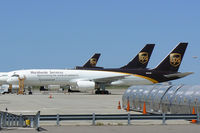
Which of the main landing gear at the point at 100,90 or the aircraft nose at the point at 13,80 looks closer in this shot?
the aircraft nose at the point at 13,80

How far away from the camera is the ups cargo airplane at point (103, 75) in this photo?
220ft

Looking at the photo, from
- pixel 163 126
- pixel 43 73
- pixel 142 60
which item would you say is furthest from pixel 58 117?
pixel 142 60

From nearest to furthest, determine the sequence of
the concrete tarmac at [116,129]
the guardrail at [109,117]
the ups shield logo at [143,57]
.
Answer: the concrete tarmac at [116,129] → the guardrail at [109,117] → the ups shield logo at [143,57]

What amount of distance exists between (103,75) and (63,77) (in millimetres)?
7158

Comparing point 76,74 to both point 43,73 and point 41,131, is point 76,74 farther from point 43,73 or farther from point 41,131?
point 41,131

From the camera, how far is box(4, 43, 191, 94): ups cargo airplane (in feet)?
220

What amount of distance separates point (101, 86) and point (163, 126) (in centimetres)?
5276

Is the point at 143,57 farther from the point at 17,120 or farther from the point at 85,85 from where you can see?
the point at 17,120

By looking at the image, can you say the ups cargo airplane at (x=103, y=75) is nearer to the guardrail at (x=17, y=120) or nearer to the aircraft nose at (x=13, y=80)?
the aircraft nose at (x=13, y=80)

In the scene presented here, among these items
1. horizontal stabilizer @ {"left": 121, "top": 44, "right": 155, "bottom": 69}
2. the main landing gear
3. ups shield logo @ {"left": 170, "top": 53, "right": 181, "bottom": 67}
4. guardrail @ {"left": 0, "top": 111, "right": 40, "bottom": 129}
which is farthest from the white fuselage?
guardrail @ {"left": 0, "top": 111, "right": 40, "bottom": 129}

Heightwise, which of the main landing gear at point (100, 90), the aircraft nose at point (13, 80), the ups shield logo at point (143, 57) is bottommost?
the main landing gear at point (100, 90)

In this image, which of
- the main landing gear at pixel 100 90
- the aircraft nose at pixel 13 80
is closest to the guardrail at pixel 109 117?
the aircraft nose at pixel 13 80

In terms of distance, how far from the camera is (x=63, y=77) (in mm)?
68188

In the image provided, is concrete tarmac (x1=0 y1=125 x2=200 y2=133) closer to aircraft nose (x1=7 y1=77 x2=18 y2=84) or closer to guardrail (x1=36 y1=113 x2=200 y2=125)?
guardrail (x1=36 y1=113 x2=200 y2=125)
